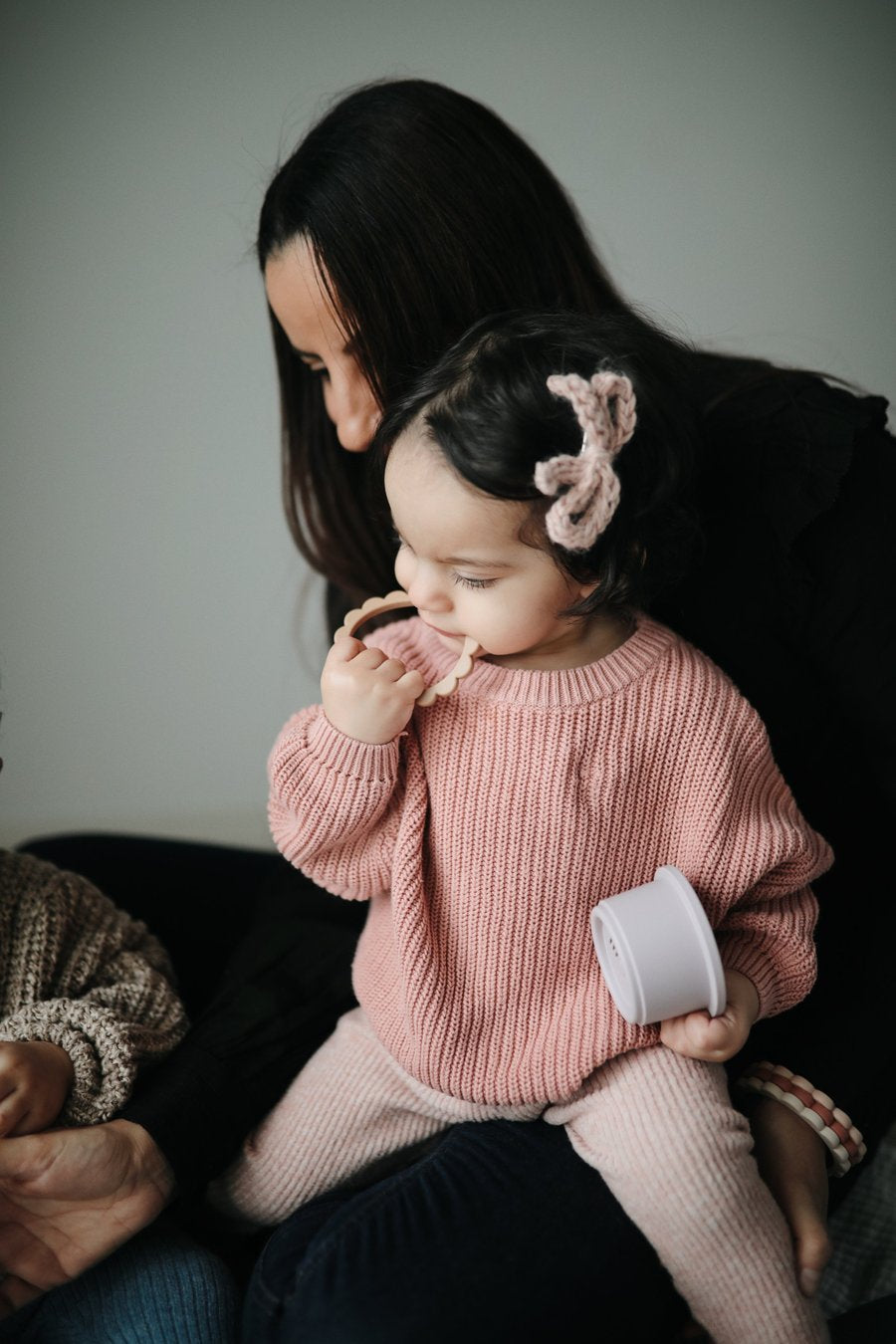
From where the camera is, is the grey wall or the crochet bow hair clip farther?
the grey wall

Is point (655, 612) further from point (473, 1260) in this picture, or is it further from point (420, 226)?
point (473, 1260)

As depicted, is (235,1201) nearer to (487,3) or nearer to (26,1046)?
(26,1046)

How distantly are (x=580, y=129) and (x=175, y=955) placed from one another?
1.18 m

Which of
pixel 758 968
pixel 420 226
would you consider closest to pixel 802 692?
pixel 758 968

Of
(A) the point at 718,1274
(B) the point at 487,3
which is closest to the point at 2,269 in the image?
(B) the point at 487,3

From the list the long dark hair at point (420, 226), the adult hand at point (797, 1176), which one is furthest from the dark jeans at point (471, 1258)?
the long dark hair at point (420, 226)

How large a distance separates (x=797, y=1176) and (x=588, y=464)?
0.61 m

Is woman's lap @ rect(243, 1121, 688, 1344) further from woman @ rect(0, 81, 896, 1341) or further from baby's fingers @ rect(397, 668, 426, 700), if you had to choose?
baby's fingers @ rect(397, 668, 426, 700)

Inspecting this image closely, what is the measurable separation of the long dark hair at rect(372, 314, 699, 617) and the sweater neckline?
1.6 inches

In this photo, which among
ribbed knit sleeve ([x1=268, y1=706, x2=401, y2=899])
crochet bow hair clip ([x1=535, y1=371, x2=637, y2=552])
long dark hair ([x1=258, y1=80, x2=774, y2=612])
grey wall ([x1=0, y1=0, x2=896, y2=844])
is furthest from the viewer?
grey wall ([x1=0, y1=0, x2=896, y2=844])

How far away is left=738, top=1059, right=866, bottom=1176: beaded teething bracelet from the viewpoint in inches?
34.7

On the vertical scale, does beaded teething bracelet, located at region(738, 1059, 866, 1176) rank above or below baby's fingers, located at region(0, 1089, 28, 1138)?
below

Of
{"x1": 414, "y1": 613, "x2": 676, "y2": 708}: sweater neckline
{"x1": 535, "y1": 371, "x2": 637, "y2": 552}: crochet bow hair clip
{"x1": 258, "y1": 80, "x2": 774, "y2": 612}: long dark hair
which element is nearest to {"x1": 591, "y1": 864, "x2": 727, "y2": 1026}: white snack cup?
{"x1": 414, "y1": 613, "x2": 676, "y2": 708}: sweater neckline

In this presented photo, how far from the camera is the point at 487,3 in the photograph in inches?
50.4
